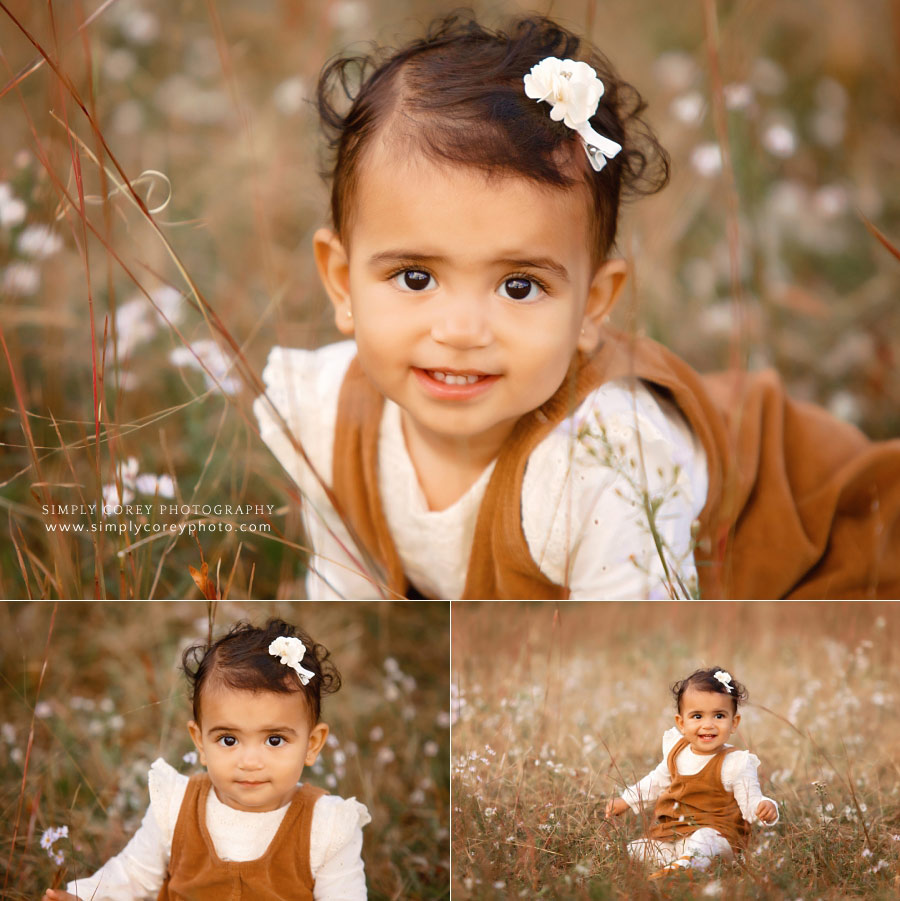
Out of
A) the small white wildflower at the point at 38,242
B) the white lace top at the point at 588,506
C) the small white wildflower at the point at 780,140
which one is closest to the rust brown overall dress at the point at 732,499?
the white lace top at the point at 588,506

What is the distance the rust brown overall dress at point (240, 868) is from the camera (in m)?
1.20

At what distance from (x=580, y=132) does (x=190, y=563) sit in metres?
0.73

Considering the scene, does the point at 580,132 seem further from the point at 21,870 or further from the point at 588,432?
the point at 21,870

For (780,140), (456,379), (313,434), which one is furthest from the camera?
(780,140)

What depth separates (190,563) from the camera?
1370mm

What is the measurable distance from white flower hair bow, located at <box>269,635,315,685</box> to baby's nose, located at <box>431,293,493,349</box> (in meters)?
0.40

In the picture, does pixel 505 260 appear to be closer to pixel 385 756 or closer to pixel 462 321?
pixel 462 321

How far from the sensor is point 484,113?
1.18 metres

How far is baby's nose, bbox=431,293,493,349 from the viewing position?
1.21 meters

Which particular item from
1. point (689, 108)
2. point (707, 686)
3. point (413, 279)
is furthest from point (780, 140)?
point (707, 686)

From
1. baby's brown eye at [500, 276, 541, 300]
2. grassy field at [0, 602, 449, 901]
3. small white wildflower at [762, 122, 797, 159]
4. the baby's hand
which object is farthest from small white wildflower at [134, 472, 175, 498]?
small white wildflower at [762, 122, 797, 159]

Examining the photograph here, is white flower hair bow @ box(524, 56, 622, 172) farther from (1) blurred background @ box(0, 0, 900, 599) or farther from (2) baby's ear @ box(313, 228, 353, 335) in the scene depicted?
(2) baby's ear @ box(313, 228, 353, 335)

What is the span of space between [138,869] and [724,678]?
0.73 m

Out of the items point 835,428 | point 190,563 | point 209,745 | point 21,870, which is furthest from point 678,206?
point 21,870
